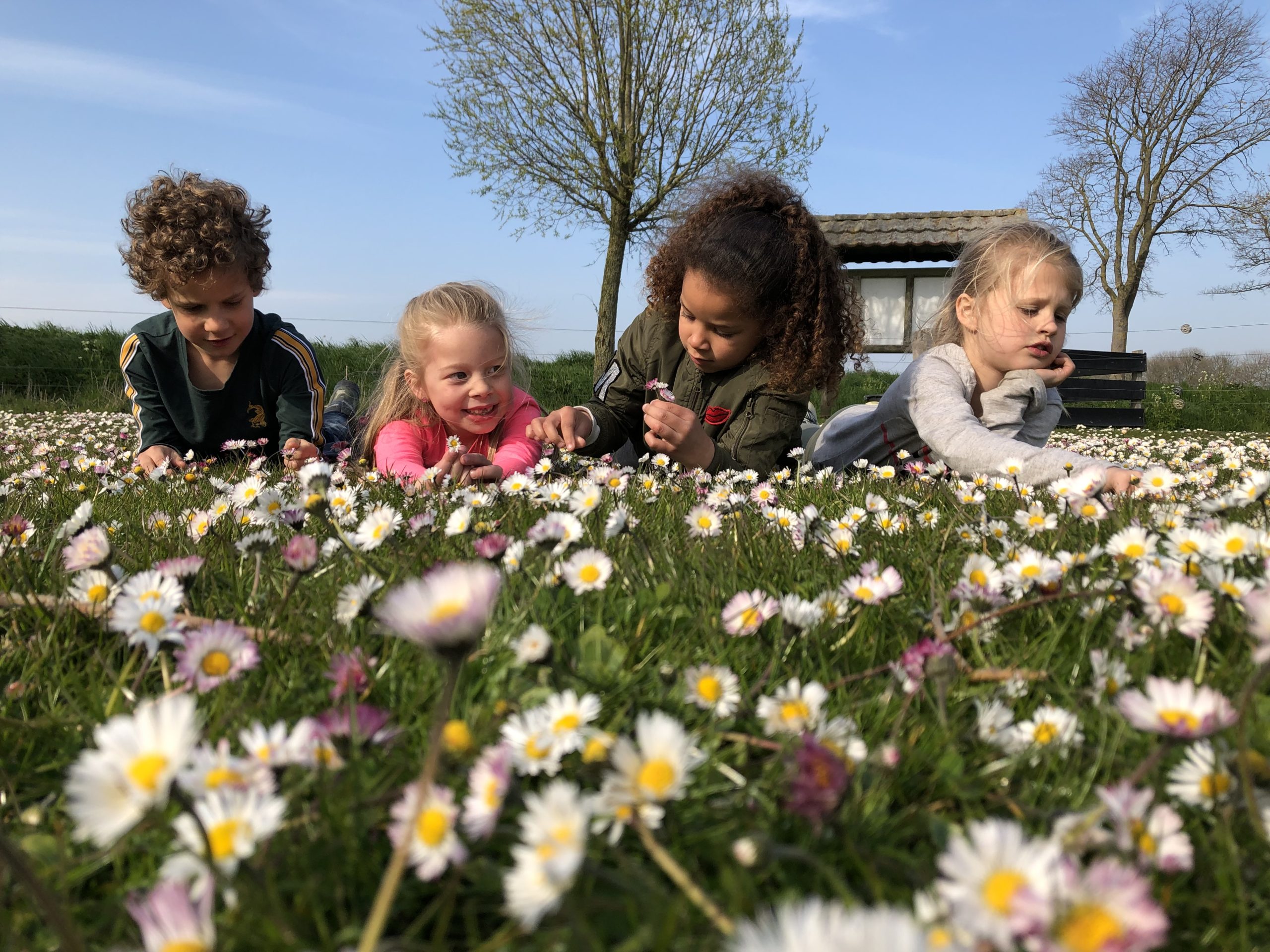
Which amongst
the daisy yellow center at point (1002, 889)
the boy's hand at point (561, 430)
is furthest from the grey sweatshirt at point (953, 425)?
the daisy yellow center at point (1002, 889)

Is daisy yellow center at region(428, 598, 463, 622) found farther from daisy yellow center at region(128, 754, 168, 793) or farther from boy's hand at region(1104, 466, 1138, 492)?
boy's hand at region(1104, 466, 1138, 492)

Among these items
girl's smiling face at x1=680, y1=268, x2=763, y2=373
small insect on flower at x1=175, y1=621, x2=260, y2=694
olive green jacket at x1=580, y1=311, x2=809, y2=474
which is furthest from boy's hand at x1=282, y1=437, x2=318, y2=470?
small insect on flower at x1=175, y1=621, x2=260, y2=694

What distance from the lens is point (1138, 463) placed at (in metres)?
5.01

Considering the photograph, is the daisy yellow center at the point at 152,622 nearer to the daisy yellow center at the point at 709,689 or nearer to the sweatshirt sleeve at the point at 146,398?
the daisy yellow center at the point at 709,689

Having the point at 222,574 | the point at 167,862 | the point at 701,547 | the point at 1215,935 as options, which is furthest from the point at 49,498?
the point at 1215,935

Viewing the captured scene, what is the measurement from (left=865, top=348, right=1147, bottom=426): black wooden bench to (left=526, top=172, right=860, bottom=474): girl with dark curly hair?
10.3 m

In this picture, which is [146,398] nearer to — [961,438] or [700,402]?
[700,402]

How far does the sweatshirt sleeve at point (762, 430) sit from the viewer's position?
185 inches

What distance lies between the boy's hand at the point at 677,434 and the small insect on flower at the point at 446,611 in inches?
121

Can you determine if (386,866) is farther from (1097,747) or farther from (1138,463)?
(1138,463)

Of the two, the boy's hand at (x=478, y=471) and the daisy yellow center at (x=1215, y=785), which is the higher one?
the boy's hand at (x=478, y=471)

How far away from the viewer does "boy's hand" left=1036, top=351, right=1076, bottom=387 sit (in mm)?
4676

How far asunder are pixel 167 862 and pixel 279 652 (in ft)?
2.06

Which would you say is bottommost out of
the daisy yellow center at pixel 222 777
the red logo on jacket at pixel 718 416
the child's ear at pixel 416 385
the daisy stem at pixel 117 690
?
the daisy stem at pixel 117 690
